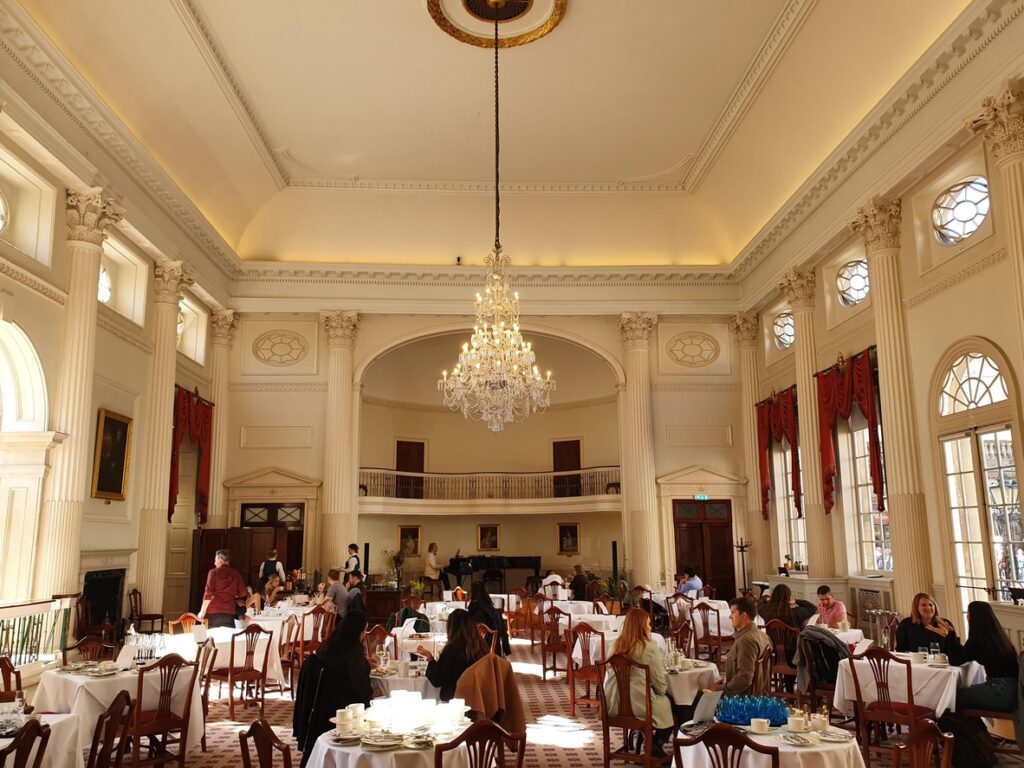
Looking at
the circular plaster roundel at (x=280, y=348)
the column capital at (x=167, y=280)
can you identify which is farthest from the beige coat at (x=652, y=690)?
the circular plaster roundel at (x=280, y=348)

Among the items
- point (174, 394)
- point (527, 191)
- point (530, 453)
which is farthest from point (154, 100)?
point (530, 453)

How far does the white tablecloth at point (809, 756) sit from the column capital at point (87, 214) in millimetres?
9996

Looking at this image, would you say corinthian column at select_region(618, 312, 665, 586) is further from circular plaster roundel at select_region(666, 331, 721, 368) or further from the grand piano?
the grand piano

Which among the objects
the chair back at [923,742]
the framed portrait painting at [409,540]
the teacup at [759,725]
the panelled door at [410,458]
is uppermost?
the panelled door at [410,458]

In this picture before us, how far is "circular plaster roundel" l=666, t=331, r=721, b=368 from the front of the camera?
17750 mm

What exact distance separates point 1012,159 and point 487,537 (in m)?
16.3

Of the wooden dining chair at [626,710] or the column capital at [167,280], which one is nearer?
the wooden dining chair at [626,710]

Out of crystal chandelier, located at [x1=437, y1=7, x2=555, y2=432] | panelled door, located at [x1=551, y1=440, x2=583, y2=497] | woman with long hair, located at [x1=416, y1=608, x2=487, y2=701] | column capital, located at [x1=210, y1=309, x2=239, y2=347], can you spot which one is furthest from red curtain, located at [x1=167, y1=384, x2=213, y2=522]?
woman with long hair, located at [x1=416, y1=608, x2=487, y2=701]

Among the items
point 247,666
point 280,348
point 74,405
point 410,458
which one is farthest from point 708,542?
point 74,405

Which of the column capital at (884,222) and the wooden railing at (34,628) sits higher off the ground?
the column capital at (884,222)

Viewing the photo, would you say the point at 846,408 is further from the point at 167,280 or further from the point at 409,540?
the point at 409,540

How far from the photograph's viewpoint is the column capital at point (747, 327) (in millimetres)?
17359

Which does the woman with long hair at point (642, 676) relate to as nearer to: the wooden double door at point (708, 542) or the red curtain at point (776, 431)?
the red curtain at point (776, 431)

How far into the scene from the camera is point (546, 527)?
22.3m
